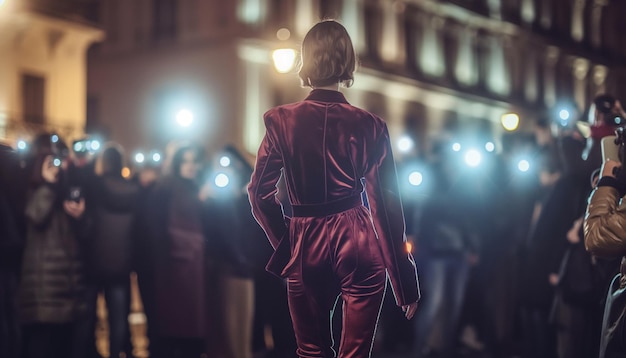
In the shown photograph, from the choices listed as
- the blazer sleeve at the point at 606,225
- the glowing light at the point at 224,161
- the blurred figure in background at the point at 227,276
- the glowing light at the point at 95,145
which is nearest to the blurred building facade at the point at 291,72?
the glowing light at the point at 95,145

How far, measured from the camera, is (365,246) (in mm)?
5457

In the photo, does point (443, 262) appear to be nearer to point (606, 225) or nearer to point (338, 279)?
point (606, 225)

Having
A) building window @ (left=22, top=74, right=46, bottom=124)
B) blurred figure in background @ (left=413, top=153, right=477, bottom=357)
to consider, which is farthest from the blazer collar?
Answer: building window @ (left=22, top=74, right=46, bottom=124)

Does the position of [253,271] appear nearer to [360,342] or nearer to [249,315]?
[249,315]

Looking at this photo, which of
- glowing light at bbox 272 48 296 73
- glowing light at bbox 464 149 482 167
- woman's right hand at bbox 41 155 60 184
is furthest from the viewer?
glowing light at bbox 272 48 296 73

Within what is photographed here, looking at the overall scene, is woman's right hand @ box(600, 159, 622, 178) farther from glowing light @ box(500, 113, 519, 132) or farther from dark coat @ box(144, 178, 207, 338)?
glowing light @ box(500, 113, 519, 132)

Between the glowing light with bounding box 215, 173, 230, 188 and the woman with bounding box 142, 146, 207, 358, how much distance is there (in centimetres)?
23

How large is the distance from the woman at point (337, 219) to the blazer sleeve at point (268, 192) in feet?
0.21

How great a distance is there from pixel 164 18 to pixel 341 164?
36.5 metres

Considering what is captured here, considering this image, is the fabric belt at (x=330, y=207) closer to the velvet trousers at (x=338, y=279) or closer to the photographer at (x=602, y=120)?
the velvet trousers at (x=338, y=279)

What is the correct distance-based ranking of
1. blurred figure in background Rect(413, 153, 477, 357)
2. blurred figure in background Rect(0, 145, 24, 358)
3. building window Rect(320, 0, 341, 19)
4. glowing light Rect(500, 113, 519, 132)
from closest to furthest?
blurred figure in background Rect(0, 145, 24, 358) → blurred figure in background Rect(413, 153, 477, 357) → glowing light Rect(500, 113, 519, 132) → building window Rect(320, 0, 341, 19)

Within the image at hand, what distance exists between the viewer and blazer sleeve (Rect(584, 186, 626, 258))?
561 cm

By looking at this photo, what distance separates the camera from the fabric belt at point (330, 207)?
5457 mm

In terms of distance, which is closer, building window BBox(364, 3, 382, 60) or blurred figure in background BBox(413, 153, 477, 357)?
blurred figure in background BBox(413, 153, 477, 357)
